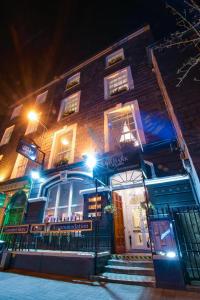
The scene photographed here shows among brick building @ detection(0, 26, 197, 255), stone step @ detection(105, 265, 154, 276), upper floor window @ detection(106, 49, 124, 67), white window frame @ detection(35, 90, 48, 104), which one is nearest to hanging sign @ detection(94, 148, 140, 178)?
brick building @ detection(0, 26, 197, 255)

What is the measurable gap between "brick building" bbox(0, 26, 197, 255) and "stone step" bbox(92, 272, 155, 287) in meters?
2.05

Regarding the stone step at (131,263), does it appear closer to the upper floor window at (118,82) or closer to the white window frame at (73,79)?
the upper floor window at (118,82)

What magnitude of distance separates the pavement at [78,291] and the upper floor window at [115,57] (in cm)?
1519

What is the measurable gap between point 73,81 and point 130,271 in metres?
16.4

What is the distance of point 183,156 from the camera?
7168mm

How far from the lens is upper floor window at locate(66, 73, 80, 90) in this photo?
16.8 metres

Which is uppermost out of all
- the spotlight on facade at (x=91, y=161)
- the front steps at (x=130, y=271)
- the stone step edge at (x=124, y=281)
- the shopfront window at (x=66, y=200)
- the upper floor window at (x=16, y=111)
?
the upper floor window at (x=16, y=111)

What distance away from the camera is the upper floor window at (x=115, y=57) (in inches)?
582

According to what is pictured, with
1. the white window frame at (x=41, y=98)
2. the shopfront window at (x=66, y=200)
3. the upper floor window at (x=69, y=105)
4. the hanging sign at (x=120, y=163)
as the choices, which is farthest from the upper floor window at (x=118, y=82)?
the white window frame at (x=41, y=98)

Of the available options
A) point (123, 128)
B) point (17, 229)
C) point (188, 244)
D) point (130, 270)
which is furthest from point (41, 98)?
point (188, 244)

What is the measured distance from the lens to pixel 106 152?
32.4 ft

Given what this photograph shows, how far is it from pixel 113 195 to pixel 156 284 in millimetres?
4211

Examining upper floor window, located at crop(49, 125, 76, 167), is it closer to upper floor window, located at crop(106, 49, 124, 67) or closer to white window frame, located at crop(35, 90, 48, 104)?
white window frame, located at crop(35, 90, 48, 104)

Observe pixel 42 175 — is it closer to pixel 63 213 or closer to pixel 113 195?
pixel 63 213
